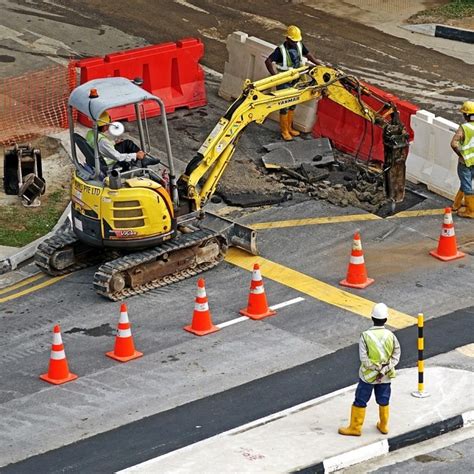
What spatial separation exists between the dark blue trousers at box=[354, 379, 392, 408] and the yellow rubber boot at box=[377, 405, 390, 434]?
67 millimetres

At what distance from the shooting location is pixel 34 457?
593 inches

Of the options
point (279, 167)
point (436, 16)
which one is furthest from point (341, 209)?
point (436, 16)

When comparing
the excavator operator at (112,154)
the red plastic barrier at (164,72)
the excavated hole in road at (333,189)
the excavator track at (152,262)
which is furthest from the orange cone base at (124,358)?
the red plastic barrier at (164,72)

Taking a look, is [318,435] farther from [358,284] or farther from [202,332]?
[358,284]

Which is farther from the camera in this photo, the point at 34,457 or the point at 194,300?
the point at 194,300

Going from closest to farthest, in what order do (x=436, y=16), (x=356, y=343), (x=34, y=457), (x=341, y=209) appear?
(x=34, y=457) < (x=356, y=343) < (x=341, y=209) < (x=436, y=16)

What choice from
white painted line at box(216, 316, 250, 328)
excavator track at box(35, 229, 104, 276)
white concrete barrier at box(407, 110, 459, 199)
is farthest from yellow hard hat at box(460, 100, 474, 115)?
excavator track at box(35, 229, 104, 276)

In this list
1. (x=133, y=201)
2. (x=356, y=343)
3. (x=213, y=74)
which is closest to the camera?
(x=356, y=343)

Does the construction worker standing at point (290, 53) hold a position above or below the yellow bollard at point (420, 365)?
above

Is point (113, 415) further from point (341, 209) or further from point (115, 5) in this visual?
point (115, 5)

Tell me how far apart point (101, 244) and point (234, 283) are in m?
1.80

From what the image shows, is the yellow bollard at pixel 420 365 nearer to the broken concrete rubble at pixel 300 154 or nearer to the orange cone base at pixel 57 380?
the orange cone base at pixel 57 380

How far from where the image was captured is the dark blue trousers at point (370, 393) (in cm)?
1483

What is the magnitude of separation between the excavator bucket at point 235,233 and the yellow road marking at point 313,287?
0.44 feet
